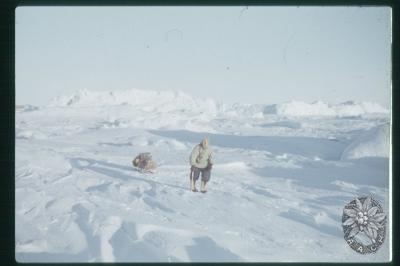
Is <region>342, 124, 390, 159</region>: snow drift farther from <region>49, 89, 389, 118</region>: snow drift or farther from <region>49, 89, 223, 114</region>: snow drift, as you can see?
<region>49, 89, 223, 114</region>: snow drift

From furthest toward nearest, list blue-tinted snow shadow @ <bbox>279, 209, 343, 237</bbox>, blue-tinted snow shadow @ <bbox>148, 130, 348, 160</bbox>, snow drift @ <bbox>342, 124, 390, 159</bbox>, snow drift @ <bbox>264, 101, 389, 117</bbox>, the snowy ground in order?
blue-tinted snow shadow @ <bbox>148, 130, 348, 160</bbox> < snow drift @ <bbox>264, 101, 389, 117</bbox> < snow drift @ <bbox>342, 124, 390, 159</bbox> < blue-tinted snow shadow @ <bbox>279, 209, 343, 237</bbox> < the snowy ground

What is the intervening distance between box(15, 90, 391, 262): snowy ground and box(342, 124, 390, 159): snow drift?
24 millimetres

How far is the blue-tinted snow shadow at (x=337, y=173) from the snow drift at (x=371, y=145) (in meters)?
0.11

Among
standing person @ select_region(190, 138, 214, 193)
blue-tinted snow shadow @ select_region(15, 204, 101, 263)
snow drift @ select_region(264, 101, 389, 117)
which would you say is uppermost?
snow drift @ select_region(264, 101, 389, 117)

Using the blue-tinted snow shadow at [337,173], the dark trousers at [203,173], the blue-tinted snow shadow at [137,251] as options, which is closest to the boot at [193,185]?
the dark trousers at [203,173]

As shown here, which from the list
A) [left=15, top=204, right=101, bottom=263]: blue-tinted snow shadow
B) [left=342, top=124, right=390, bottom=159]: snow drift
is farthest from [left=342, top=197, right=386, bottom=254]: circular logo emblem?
[left=15, top=204, right=101, bottom=263]: blue-tinted snow shadow

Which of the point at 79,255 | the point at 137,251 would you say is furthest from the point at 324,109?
the point at 79,255

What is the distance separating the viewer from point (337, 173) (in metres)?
6.25

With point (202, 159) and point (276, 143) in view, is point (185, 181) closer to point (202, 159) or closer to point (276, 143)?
point (202, 159)

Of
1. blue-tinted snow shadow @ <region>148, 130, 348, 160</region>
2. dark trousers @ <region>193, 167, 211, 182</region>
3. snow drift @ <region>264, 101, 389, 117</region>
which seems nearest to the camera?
dark trousers @ <region>193, 167, 211, 182</region>

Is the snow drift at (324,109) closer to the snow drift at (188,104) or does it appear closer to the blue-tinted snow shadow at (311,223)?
the snow drift at (188,104)

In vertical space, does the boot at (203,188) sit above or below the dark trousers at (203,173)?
below

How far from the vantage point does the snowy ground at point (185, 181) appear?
4551 mm

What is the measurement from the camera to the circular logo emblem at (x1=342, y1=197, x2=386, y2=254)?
4.91 meters
